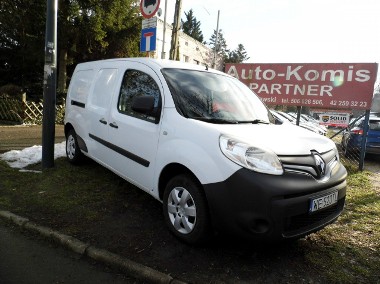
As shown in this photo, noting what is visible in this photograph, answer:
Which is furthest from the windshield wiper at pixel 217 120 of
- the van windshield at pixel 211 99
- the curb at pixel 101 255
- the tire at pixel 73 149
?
the tire at pixel 73 149

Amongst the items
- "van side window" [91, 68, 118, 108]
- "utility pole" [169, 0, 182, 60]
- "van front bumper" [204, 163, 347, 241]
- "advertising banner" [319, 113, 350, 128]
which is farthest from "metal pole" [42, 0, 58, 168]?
"advertising banner" [319, 113, 350, 128]

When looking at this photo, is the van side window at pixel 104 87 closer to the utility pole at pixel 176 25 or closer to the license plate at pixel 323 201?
the license plate at pixel 323 201

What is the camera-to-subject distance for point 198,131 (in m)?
2.97

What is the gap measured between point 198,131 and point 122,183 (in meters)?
2.34

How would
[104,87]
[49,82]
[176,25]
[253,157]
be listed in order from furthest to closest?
[176,25] → [49,82] → [104,87] → [253,157]

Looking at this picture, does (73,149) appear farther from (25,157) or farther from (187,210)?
(187,210)

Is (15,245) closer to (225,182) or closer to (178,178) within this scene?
(178,178)

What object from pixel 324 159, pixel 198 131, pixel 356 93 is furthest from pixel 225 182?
pixel 356 93

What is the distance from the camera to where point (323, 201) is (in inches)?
113

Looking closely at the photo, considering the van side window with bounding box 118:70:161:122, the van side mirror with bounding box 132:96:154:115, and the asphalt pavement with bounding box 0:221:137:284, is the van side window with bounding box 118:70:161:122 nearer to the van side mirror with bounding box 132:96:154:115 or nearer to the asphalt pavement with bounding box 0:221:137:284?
the van side mirror with bounding box 132:96:154:115

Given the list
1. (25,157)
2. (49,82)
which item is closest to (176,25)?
(49,82)

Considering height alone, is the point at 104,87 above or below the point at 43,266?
above

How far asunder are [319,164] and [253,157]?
702 mm

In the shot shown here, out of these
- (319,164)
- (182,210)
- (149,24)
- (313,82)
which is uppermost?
(149,24)
